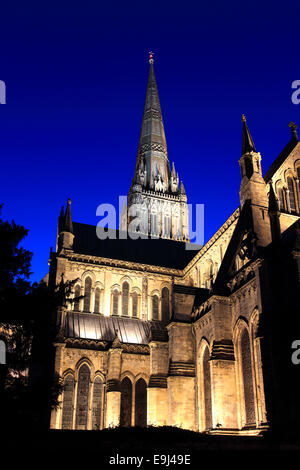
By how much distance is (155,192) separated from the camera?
5953 cm

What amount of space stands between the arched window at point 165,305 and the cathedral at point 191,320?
9cm

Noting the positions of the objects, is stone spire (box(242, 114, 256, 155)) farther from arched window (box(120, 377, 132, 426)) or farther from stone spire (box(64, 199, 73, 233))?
arched window (box(120, 377, 132, 426))

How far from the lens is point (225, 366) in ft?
79.0

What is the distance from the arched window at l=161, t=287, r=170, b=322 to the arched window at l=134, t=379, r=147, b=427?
6.50m

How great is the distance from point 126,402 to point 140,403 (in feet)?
3.33

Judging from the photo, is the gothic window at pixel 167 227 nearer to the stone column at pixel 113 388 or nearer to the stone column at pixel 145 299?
the stone column at pixel 145 299

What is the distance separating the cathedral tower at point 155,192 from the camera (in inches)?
2217

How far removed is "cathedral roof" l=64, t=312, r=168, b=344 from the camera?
3269 centimetres

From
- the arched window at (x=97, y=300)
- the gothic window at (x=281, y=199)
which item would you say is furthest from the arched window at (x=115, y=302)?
the gothic window at (x=281, y=199)

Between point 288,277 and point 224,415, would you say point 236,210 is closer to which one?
point 288,277

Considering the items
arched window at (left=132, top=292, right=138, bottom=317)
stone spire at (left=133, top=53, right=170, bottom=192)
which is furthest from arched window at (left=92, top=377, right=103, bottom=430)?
stone spire at (left=133, top=53, right=170, bottom=192)

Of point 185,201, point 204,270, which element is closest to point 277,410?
Answer: point 204,270

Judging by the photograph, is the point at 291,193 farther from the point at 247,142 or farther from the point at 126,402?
the point at 126,402

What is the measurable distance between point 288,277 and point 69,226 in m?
19.4
